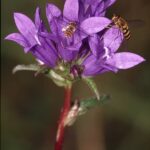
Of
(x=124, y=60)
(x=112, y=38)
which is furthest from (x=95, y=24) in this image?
(x=124, y=60)

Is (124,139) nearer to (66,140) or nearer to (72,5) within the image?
(66,140)

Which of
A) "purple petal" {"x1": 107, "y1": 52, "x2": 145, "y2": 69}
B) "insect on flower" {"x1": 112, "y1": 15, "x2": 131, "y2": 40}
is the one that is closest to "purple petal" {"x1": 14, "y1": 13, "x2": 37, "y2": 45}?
"purple petal" {"x1": 107, "y1": 52, "x2": 145, "y2": 69}

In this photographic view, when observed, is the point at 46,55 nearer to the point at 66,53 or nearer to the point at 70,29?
the point at 66,53

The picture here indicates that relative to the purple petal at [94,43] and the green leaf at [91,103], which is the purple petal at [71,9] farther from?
the green leaf at [91,103]

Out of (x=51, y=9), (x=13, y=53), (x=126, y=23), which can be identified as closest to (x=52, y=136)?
(x=13, y=53)

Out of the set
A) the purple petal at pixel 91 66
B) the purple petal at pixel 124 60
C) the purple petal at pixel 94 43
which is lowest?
the purple petal at pixel 91 66

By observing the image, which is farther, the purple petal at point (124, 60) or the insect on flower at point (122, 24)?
the insect on flower at point (122, 24)

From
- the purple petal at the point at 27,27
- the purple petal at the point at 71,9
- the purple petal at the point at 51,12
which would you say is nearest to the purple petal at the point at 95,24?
the purple petal at the point at 71,9
